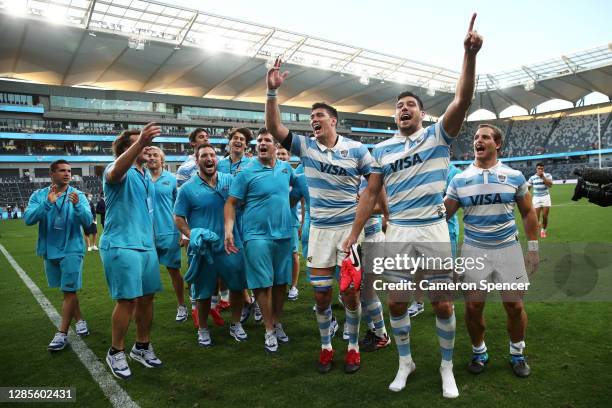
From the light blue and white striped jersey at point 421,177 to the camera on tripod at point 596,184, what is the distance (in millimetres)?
848

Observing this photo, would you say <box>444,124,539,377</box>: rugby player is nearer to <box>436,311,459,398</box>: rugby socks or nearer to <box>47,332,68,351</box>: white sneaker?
<box>436,311,459,398</box>: rugby socks

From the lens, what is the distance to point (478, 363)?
3264 mm

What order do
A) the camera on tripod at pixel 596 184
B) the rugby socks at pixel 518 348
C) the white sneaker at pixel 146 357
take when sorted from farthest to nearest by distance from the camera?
the white sneaker at pixel 146 357 < the rugby socks at pixel 518 348 < the camera on tripod at pixel 596 184

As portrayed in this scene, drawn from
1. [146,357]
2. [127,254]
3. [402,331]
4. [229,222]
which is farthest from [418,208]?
[146,357]

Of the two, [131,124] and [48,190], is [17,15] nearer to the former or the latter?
[131,124]

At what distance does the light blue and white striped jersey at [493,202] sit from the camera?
10.6 feet

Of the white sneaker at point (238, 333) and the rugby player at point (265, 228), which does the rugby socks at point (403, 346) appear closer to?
the rugby player at point (265, 228)

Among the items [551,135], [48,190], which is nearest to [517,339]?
[48,190]

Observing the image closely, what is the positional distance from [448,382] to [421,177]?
1505 millimetres

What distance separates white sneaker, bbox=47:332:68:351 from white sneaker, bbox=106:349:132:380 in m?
1.09

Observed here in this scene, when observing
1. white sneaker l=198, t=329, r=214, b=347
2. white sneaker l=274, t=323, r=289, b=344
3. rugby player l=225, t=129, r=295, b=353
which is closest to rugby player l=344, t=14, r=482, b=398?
rugby player l=225, t=129, r=295, b=353

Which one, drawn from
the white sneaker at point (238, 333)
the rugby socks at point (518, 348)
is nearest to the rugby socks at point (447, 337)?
the rugby socks at point (518, 348)

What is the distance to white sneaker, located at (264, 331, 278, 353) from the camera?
387 centimetres

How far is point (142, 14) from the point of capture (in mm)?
30312
